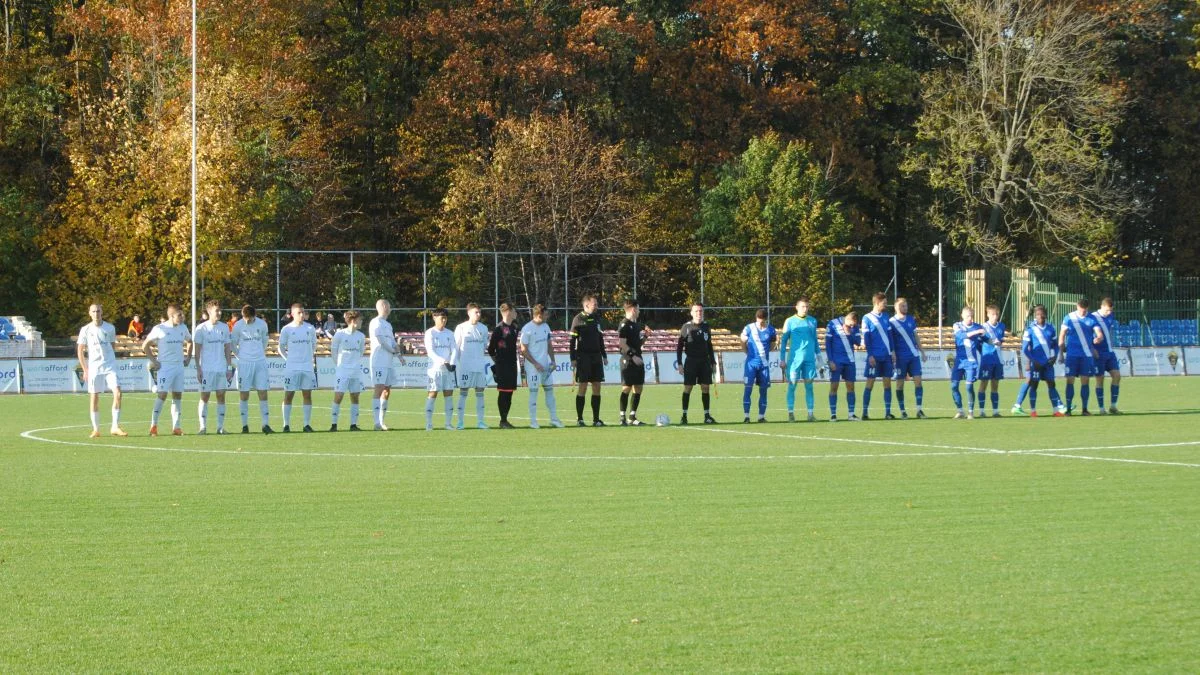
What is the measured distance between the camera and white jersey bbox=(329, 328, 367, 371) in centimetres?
2319

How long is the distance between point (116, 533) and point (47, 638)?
3.72 meters

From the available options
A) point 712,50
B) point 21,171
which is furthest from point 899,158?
point 21,171

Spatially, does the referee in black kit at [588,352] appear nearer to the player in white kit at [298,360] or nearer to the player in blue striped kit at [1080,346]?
the player in white kit at [298,360]

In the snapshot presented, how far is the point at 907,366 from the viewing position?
25.5 metres

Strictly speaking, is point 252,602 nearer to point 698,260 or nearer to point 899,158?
point 698,260

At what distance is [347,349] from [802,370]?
7488 mm

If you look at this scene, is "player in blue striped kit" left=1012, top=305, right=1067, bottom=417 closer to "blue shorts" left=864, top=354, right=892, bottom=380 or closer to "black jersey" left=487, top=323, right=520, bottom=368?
"blue shorts" left=864, top=354, right=892, bottom=380

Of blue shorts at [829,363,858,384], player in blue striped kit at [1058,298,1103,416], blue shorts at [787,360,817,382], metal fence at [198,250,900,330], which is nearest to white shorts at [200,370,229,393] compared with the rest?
blue shorts at [787,360,817,382]

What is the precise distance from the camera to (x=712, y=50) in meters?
58.4

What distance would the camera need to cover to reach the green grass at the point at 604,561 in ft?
24.4

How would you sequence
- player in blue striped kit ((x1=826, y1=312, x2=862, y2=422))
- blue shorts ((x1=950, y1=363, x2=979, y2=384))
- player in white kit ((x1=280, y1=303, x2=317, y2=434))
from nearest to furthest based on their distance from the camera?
player in white kit ((x1=280, y1=303, x2=317, y2=434)), player in blue striped kit ((x1=826, y1=312, x2=862, y2=422)), blue shorts ((x1=950, y1=363, x2=979, y2=384))

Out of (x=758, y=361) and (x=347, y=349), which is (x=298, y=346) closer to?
(x=347, y=349)

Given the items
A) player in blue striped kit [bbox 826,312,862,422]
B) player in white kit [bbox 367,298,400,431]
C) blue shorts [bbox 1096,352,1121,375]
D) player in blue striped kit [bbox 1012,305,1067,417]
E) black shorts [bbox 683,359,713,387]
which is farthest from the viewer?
blue shorts [bbox 1096,352,1121,375]

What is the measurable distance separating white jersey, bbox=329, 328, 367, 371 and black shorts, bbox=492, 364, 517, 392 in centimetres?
215
